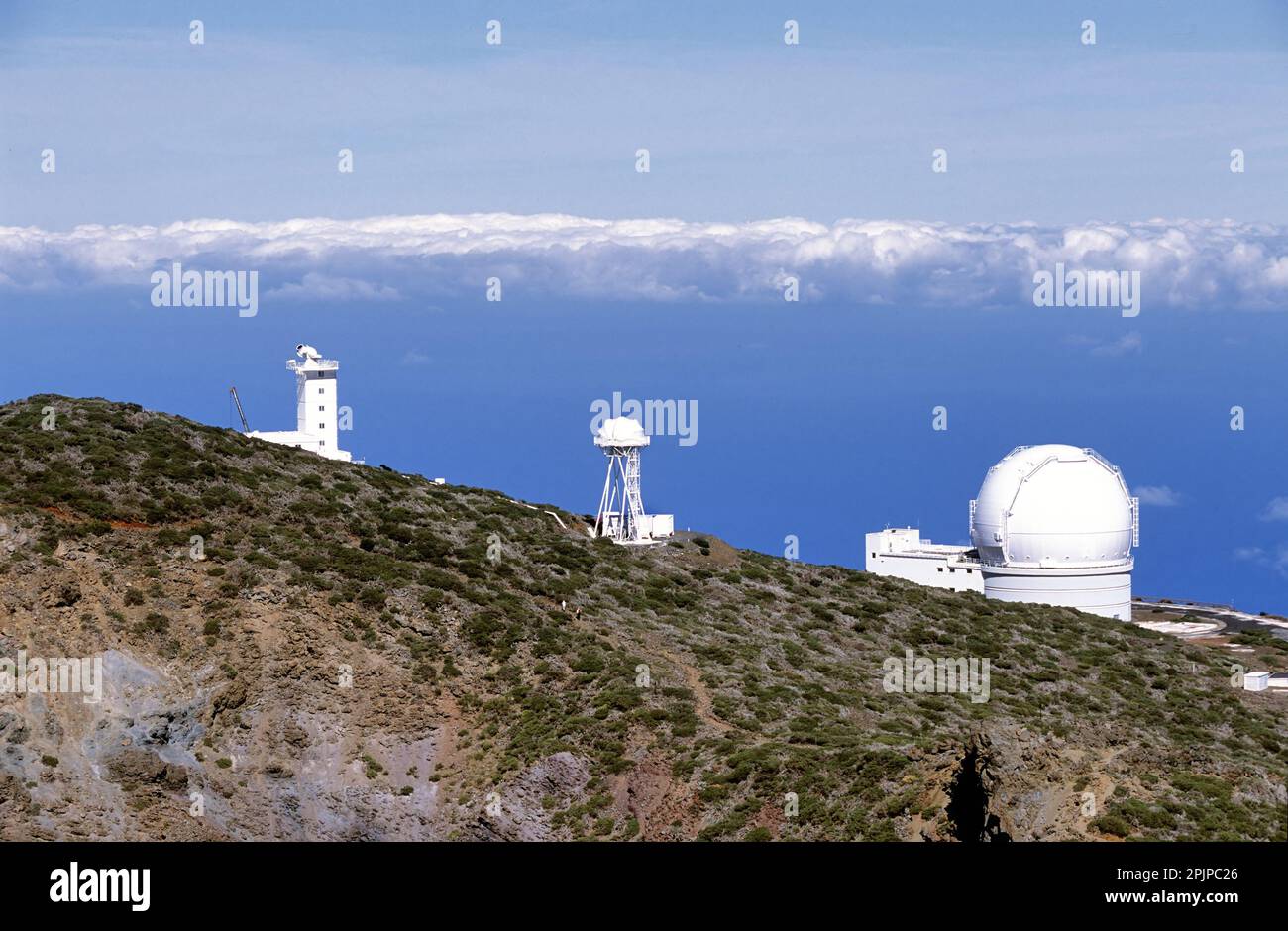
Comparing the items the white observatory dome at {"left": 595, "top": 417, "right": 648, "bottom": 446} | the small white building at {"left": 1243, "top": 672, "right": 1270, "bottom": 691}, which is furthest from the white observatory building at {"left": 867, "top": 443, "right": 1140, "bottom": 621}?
the white observatory dome at {"left": 595, "top": 417, "right": 648, "bottom": 446}

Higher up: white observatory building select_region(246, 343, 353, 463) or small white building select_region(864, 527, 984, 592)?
white observatory building select_region(246, 343, 353, 463)

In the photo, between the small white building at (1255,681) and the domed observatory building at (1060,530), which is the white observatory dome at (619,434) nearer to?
the domed observatory building at (1060,530)

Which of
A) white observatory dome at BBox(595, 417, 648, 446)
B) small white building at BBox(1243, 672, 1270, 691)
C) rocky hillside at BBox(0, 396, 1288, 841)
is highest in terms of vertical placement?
white observatory dome at BBox(595, 417, 648, 446)

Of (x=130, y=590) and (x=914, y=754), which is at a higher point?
(x=130, y=590)

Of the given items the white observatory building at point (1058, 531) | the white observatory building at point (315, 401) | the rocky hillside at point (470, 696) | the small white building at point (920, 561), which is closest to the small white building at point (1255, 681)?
the rocky hillside at point (470, 696)

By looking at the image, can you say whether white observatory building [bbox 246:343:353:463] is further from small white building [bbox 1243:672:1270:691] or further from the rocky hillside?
small white building [bbox 1243:672:1270:691]

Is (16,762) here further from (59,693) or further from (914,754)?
(914,754)

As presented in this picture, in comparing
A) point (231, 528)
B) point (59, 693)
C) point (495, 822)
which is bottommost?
point (495, 822)

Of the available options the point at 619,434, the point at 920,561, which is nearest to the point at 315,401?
the point at 619,434
